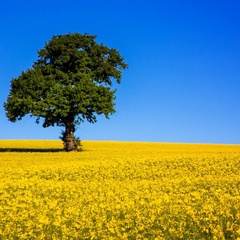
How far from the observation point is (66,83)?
163ft

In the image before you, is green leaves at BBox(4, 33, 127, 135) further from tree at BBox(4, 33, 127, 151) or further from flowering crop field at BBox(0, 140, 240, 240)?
flowering crop field at BBox(0, 140, 240, 240)

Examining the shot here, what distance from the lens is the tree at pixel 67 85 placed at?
47.8 m

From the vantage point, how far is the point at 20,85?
49438mm

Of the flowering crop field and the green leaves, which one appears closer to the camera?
the flowering crop field

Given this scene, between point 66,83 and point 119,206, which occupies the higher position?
point 66,83

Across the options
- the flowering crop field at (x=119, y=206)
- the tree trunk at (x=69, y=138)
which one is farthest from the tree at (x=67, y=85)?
the flowering crop field at (x=119, y=206)

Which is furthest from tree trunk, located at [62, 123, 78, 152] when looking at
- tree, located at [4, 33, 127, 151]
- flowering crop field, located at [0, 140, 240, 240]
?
flowering crop field, located at [0, 140, 240, 240]

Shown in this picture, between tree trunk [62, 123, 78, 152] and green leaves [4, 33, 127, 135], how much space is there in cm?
66

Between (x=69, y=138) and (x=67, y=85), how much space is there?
5.49 m

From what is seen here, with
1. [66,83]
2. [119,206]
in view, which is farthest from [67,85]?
[119,206]

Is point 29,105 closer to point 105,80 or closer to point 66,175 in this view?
point 105,80

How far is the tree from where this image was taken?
1882 inches

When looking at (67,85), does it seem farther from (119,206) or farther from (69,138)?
(119,206)

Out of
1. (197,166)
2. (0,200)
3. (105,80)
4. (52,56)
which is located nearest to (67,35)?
(52,56)
